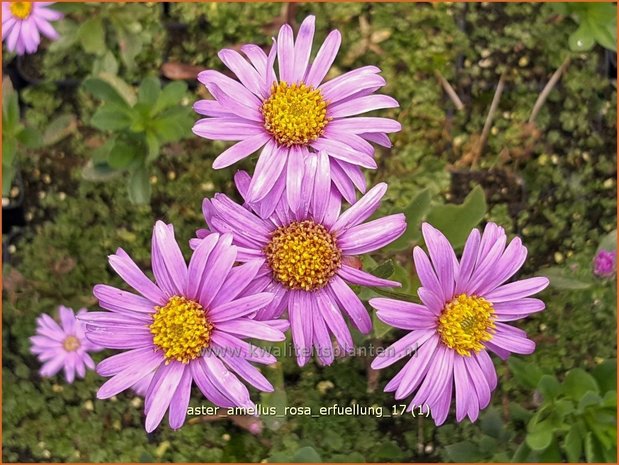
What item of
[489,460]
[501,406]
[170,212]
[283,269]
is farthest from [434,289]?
[170,212]

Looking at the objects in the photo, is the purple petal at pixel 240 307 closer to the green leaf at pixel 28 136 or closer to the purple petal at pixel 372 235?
the purple petal at pixel 372 235

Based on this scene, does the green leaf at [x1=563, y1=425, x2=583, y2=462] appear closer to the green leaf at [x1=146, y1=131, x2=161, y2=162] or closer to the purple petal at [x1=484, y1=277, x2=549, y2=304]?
the purple petal at [x1=484, y1=277, x2=549, y2=304]

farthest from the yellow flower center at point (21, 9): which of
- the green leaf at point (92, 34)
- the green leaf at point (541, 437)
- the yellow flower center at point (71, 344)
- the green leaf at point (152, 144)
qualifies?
the green leaf at point (541, 437)

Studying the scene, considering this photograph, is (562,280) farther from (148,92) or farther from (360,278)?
(148,92)

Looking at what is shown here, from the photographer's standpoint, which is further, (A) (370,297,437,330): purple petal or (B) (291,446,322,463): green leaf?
(B) (291,446,322,463): green leaf

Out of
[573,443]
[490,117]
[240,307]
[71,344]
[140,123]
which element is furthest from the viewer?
[490,117]

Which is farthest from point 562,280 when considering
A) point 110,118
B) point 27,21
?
point 27,21

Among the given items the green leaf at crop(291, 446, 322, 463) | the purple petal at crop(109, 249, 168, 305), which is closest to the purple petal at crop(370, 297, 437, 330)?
the purple petal at crop(109, 249, 168, 305)
